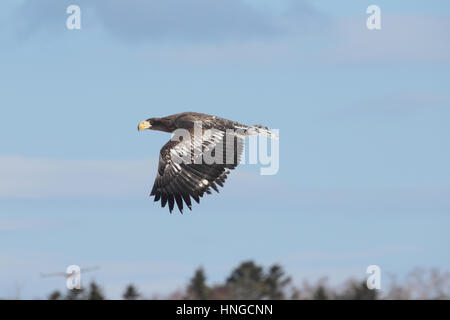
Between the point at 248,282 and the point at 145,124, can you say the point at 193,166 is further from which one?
the point at 248,282

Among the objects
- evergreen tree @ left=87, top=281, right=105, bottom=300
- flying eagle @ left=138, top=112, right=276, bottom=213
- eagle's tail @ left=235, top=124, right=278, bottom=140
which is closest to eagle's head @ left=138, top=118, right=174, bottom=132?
flying eagle @ left=138, top=112, right=276, bottom=213

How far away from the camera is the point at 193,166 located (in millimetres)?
25969

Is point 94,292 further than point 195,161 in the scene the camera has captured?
Yes

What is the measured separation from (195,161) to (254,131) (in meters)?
2.19

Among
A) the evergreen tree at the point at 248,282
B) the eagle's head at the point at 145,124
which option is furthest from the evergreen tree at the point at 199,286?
the eagle's head at the point at 145,124

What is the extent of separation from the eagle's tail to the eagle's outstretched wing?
0.89 m

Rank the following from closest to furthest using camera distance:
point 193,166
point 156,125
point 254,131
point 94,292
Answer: point 193,166
point 254,131
point 156,125
point 94,292

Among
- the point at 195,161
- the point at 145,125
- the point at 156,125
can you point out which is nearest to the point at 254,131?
the point at 195,161

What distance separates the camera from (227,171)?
85.3 feet

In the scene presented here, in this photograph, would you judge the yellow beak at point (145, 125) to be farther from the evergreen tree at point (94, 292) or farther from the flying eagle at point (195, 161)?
the evergreen tree at point (94, 292)

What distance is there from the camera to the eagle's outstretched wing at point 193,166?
25656 millimetres
